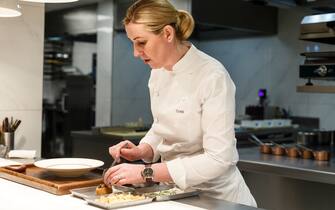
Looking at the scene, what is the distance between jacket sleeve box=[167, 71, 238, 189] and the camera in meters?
1.53

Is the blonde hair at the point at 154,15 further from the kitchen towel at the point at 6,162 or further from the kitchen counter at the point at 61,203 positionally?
the kitchen towel at the point at 6,162

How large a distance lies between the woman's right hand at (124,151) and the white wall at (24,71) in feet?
3.35

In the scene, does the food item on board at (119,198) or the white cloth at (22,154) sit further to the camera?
the white cloth at (22,154)

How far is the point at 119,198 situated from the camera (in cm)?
146

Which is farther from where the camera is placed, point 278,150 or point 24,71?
point 278,150

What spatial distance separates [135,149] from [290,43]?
3784 mm

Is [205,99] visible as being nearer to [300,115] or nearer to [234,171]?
[234,171]

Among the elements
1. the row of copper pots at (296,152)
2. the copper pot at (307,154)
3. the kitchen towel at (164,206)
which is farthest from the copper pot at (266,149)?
the kitchen towel at (164,206)

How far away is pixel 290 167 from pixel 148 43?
4.74 feet

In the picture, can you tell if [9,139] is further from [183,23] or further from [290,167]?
[290,167]

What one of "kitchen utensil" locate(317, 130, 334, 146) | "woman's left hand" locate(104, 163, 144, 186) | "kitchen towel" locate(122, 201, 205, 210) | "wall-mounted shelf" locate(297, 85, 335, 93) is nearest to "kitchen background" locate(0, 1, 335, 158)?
"kitchen utensil" locate(317, 130, 334, 146)

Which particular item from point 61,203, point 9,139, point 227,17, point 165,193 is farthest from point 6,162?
point 227,17

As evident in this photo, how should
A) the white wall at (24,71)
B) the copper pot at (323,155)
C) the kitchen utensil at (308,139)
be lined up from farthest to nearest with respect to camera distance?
the kitchen utensil at (308,139)
the copper pot at (323,155)
the white wall at (24,71)

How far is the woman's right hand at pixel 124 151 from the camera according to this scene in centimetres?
178
